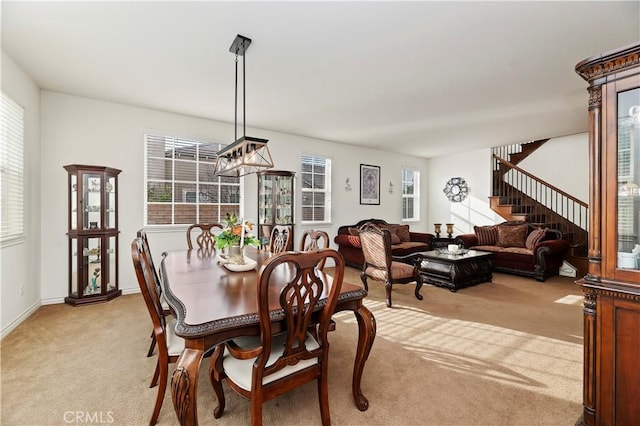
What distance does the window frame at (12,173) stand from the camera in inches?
111

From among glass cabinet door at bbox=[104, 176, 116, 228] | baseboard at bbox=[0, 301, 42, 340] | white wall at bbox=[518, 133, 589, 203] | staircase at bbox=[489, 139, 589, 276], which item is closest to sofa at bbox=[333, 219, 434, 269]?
staircase at bbox=[489, 139, 589, 276]

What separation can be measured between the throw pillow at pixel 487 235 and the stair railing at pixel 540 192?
119 centimetres

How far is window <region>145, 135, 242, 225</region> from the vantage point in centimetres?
436

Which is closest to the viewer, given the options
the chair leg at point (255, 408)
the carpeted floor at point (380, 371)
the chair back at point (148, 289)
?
the chair leg at point (255, 408)

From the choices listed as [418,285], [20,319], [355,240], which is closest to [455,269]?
[418,285]

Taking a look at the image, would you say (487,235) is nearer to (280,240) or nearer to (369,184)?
(369,184)

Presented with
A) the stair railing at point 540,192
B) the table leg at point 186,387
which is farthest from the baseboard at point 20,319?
the stair railing at point 540,192

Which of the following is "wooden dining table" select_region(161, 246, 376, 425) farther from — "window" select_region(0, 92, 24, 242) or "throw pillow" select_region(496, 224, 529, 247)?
"throw pillow" select_region(496, 224, 529, 247)

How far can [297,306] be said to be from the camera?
141cm

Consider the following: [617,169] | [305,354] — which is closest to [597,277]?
[617,169]

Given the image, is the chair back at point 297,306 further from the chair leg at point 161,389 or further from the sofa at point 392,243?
the sofa at point 392,243

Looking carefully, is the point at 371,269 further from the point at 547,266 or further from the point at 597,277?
the point at 547,266

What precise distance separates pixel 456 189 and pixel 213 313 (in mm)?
7405

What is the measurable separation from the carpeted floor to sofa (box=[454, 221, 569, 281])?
1679 mm
